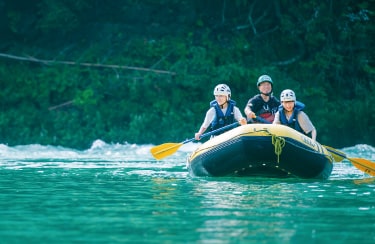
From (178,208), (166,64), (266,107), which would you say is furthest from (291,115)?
(166,64)

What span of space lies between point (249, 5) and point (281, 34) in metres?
1.08

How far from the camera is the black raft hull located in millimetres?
9438

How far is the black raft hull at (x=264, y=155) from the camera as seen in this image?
31.0ft

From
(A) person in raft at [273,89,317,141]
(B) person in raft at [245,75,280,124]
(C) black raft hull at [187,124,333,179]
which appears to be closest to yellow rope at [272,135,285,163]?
(C) black raft hull at [187,124,333,179]

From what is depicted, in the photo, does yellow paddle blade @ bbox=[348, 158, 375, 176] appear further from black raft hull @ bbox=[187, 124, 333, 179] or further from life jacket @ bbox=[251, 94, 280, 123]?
life jacket @ bbox=[251, 94, 280, 123]

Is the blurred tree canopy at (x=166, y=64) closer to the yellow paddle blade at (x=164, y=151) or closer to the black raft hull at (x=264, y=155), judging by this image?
the yellow paddle blade at (x=164, y=151)

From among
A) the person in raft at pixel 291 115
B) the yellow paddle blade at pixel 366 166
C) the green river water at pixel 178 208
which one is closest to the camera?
the green river water at pixel 178 208

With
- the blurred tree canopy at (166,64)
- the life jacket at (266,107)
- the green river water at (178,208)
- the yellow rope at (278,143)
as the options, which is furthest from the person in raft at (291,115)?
the blurred tree canopy at (166,64)

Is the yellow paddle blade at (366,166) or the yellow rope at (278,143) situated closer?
the yellow rope at (278,143)

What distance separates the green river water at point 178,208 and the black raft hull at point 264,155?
19 centimetres

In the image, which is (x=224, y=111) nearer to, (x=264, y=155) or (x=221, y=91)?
(x=221, y=91)

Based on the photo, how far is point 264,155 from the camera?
31.3 ft

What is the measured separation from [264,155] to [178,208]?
2885mm

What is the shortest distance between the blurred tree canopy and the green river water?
8.15 m
